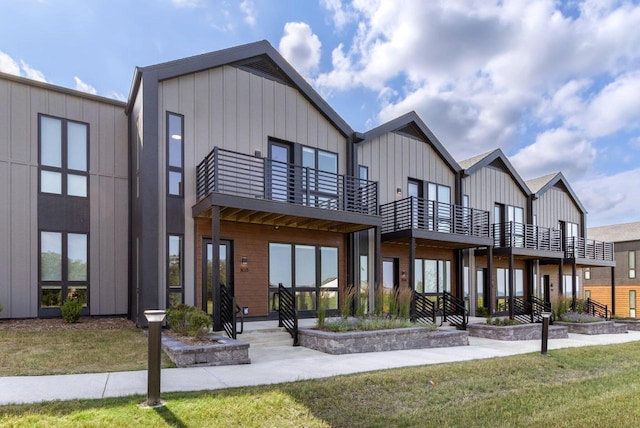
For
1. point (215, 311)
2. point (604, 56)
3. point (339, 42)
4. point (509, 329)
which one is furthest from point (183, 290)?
point (604, 56)

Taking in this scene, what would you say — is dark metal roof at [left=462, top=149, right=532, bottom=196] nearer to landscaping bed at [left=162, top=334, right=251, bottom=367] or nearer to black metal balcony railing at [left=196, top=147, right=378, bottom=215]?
black metal balcony railing at [left=196, top=147, right=378, bottom=215]

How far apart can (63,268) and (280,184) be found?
6.24 metres

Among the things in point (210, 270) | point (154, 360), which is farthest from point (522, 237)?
point (154, 360)

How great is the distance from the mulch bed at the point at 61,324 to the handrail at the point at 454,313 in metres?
9.50

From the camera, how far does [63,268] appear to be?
37.5 ft

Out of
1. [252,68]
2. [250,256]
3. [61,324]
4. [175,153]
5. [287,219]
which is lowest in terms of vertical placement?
[61,324]

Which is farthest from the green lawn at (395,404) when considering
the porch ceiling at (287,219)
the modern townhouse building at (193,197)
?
the porch ceiling at (287,219)

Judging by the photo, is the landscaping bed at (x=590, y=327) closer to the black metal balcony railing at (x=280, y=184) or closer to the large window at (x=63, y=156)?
the black metal balcony railing at (x=280, y=184)

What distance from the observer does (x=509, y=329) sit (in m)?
12.1

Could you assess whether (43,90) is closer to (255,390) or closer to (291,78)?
(291,78)

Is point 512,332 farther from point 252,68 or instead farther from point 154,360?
point 252,68

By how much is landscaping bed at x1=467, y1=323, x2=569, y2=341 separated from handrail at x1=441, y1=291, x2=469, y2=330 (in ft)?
1.40

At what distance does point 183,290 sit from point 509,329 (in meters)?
9.06

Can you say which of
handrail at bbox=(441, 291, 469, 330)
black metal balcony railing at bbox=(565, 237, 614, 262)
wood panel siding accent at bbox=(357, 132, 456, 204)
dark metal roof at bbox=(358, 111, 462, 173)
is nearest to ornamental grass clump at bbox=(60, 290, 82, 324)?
wood panel siding accent at bbox=(357, 132, 456, 204)
